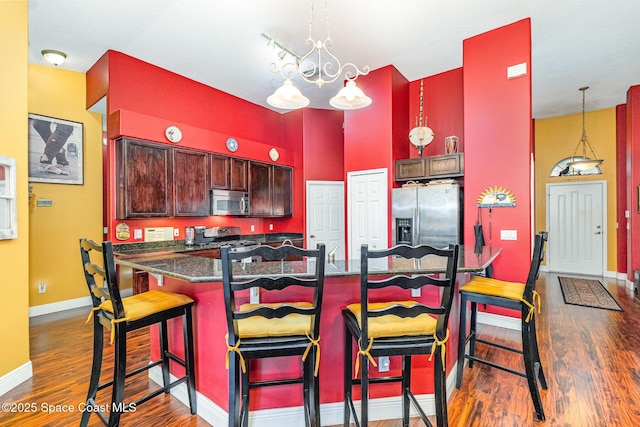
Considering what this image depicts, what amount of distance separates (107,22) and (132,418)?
381 cm

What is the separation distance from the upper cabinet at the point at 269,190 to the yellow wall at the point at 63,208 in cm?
229

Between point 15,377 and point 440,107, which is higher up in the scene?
point 440,107

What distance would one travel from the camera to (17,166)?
242 cm

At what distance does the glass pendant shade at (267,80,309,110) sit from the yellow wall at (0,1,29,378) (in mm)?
2038

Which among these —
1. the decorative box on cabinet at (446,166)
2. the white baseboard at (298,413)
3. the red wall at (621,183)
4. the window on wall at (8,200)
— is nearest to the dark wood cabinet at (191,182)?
the window on wall at (8,200)

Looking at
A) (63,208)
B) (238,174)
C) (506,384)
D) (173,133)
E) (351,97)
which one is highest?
(173,133)

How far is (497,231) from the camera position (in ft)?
11.7

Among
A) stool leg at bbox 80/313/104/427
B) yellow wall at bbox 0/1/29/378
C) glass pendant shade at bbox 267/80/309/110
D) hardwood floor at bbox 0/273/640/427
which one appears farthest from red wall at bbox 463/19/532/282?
yellow wall at bbox 0/1/29/378

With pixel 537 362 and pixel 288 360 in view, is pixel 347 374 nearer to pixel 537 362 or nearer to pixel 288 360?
pixel 288 360

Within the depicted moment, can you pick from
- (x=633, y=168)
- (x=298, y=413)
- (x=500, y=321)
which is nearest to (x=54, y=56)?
(x=298, y=413)

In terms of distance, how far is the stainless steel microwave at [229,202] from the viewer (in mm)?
4637

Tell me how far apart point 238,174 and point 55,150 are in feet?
7.95

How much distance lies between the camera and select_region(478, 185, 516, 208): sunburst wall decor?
11.3 ft

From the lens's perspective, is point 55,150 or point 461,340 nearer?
point 461,340
